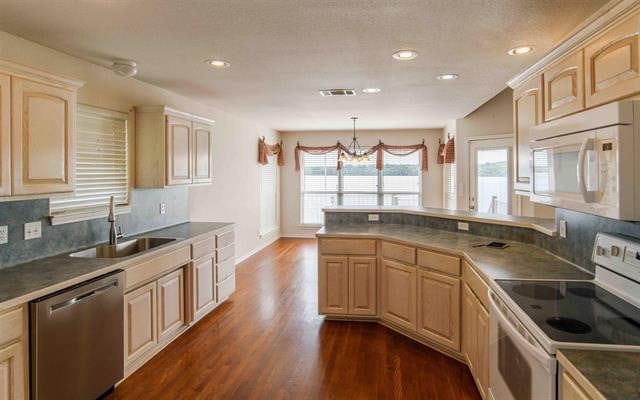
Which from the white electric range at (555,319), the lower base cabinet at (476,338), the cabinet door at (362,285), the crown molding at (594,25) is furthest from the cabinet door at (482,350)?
the crown molding at (594,25)

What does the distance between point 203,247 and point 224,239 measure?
17.7 inches

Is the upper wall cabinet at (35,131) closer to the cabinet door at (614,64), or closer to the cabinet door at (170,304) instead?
the cabinet door at (170,304)

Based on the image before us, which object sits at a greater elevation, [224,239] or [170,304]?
[224,239]

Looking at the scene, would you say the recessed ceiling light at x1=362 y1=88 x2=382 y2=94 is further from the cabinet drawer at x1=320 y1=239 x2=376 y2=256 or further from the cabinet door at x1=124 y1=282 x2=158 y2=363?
the cabinet door at x1=124 y1=282 x2=158 y2=363

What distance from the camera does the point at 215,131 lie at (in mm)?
5359

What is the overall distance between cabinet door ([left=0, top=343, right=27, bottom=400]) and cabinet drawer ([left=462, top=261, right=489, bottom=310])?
8.12ft

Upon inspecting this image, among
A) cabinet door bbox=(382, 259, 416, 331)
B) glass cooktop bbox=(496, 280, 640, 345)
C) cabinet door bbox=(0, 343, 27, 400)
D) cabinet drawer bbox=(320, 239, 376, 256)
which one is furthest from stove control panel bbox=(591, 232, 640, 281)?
cabinet door bbox=(0, 343, 27, 400)

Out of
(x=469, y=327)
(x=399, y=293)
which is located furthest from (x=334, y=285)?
(x=469, y=327)

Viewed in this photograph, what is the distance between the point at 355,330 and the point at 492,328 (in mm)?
1754

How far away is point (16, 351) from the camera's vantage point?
186cm

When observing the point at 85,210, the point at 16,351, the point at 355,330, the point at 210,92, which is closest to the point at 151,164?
the point at 85,210

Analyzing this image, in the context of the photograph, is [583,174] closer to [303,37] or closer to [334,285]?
[303,37]

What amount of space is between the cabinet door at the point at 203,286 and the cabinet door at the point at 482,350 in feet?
8.06

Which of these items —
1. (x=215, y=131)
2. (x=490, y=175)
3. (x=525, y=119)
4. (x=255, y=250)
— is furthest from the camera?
(x=255, y=250)
